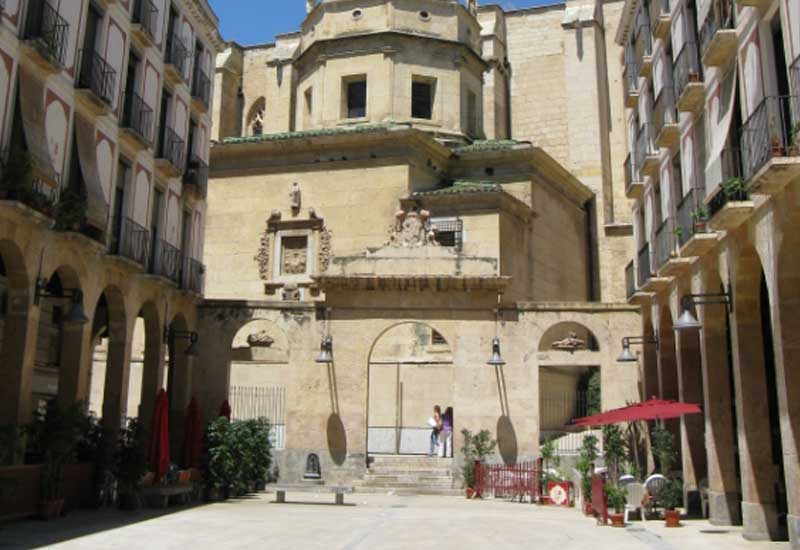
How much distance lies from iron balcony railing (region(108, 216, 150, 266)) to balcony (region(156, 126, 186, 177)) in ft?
6.81

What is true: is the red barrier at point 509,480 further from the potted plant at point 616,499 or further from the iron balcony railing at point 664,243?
the iron balcony railing at point 664,243

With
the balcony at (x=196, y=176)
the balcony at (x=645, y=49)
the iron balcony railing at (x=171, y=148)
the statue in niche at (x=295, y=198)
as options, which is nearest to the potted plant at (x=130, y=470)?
the iron balcony railing at (x=171, y=148)

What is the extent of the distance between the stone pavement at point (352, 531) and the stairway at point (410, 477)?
144 inches

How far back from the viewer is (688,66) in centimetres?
1591

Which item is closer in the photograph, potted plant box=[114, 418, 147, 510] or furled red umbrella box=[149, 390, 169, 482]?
potted plant box=[114, 418, 147, 510]

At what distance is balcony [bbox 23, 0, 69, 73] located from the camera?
14703 mm

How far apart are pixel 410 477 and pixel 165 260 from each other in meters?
8.71

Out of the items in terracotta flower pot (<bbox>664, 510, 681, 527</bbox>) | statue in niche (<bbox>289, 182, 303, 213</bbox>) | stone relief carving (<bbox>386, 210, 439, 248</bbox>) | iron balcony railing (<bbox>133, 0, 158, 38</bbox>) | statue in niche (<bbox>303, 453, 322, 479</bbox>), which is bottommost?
terracotta flower pot (<bbox>664, 510, 681, 527</bbox>)

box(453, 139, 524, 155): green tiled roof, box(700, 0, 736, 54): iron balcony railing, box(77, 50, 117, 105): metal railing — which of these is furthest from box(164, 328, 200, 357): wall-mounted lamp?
box(700, 0, 736, 54): iron balcony railing

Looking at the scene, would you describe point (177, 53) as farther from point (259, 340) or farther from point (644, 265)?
point (644, 265)

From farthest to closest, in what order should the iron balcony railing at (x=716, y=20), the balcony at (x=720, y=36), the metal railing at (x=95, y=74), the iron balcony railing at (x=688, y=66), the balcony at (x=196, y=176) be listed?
the balcony at (x=196, y=176)
the metal railing at (x=95, y=74)
the iron balcony railing at (x=688, y=66)
the iron balcony railing at (x=716, y=20)
the balcony at (x=720, y=36)

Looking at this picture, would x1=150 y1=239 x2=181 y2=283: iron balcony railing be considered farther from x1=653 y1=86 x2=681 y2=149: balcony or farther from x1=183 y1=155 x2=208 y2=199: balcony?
x1=653 y1=86 x2=681 y2=149: balcony

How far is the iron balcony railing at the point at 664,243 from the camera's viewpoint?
1781cm

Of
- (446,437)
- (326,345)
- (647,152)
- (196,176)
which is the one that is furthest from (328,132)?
(647,152)
